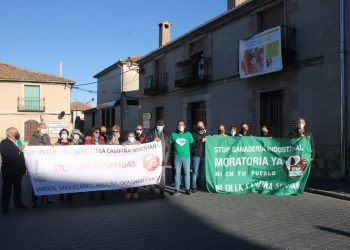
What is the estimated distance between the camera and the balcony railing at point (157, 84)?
2123 centimetres

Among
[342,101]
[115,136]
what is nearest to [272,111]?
[342,101]

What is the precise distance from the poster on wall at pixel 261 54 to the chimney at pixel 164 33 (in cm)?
1217

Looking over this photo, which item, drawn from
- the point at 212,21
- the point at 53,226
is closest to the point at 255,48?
the point at 212,21

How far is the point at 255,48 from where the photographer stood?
13180 mm

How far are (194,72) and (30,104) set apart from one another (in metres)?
21.8

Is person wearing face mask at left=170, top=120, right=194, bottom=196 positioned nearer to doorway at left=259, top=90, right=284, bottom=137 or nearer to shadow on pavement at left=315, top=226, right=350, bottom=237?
shadow on pavement at left=315, top=226, right=350, bottom=237

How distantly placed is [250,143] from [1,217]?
221 inches

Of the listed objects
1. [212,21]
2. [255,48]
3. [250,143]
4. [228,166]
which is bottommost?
[228,166]

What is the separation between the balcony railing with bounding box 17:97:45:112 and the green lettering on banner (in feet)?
94.1

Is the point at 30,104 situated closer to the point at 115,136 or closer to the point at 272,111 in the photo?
the point at 272,111

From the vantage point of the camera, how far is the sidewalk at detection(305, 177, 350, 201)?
839 cm

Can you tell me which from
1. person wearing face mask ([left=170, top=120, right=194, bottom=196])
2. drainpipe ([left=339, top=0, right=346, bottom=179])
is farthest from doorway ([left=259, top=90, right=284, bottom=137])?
person wearing face mask ([left=170, top=120, right=194, bottom=196])

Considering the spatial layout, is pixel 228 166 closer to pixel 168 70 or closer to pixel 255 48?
pixel 255 48

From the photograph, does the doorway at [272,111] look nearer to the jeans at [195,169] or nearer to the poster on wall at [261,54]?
the poster on wall at [261,54]
